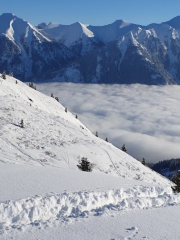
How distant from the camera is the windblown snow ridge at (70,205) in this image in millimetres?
15336

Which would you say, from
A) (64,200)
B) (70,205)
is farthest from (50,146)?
(70,205)

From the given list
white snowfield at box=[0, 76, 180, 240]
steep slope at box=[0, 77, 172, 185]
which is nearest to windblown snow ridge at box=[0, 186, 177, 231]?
white snowfield at box=[0, 76, 180, 240]

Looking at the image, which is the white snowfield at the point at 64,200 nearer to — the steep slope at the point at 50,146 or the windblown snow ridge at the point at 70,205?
the windblown snow ridge at the point at 70,205

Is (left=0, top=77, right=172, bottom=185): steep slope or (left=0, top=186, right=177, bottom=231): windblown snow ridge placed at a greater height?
(left=0, top=77, right=172, bottom=185): steep slope

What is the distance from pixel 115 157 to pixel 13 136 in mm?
18610

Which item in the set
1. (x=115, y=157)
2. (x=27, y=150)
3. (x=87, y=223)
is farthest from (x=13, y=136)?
(x=87, y=223)

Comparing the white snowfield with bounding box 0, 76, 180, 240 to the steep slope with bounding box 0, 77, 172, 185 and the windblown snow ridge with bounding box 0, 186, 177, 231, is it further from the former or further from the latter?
the steep slope with bounding box 0, 77, 172, 185

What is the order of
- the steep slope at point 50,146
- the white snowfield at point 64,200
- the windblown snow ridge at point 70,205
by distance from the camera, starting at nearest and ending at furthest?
the white snowfield at point 64,200, the windblown snow ridge at point 70,205, the steep slope at point 50,146

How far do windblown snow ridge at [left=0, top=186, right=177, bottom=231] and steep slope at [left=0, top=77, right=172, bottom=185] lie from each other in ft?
69.5

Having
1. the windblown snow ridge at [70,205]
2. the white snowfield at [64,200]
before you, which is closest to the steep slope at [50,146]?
the white snowfield at [64,200]

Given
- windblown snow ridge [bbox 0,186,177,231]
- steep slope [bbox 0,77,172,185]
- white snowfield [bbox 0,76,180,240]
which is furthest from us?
steep slope [bbox 0,77,172,185]

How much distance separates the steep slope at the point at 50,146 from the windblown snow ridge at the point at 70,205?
2120 centimetres

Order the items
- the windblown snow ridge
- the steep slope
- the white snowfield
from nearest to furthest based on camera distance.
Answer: the white snowfield
the windblown snow ridge
the steep slope

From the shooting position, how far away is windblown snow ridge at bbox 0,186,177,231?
50.3ft
